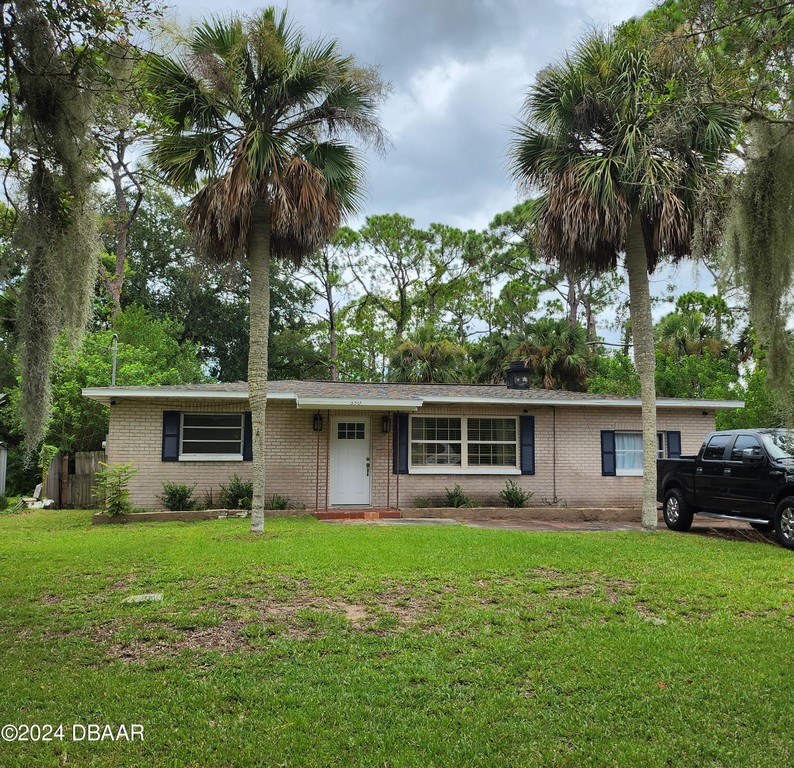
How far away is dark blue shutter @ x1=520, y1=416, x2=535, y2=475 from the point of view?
14742 millimetres

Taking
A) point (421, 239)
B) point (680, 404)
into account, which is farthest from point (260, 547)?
point (421, 239)

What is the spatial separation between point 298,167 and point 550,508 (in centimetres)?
900

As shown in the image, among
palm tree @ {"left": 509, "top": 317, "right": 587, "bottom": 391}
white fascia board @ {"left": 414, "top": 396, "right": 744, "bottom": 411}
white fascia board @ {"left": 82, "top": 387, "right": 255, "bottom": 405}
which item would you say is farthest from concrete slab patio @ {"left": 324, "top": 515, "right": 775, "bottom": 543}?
palm tree @ {"left": 509, "top": 317, "right": 587, "bottom": 391}

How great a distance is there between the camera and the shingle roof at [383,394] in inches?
509

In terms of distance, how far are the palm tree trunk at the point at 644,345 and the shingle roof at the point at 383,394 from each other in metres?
2.78

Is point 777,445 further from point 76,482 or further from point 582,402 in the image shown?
point 76,482

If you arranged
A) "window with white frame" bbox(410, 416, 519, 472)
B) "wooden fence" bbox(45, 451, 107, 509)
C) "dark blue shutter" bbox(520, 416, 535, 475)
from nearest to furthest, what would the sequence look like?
"window with white frame" bbox(410, 416, 519, 472) → "dark blue shutter" bbox(520, 416, 535, 475) → "wooden fence" bbox(45, 451, 107, 509)

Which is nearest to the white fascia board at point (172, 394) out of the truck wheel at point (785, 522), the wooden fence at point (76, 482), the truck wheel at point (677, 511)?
the wooden fence at point (76, 482)

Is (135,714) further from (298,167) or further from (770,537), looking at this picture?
(770,537)

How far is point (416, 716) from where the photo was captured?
3.49m

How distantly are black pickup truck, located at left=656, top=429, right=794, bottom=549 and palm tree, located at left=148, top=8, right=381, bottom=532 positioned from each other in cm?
775

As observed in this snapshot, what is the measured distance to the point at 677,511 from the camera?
11500 millimetres

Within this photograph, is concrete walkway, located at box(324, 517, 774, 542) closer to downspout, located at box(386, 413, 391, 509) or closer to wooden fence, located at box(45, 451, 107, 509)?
downspout, located at box(386, 413, 391, 509)

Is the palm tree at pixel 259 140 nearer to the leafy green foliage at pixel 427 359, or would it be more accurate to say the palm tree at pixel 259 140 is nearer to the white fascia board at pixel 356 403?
the white fascia board at pixel 356 403
